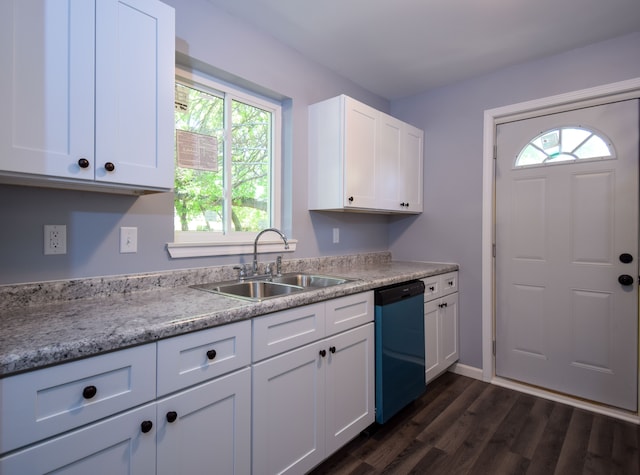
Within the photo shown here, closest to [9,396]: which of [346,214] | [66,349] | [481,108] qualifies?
[66,349]

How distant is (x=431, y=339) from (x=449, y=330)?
35 cm

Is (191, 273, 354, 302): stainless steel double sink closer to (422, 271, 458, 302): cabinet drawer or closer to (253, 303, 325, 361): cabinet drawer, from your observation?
(253, 303, 325, 361): cabinet drawer

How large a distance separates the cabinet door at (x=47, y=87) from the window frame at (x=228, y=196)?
70cm

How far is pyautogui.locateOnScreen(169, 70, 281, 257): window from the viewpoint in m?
1.93

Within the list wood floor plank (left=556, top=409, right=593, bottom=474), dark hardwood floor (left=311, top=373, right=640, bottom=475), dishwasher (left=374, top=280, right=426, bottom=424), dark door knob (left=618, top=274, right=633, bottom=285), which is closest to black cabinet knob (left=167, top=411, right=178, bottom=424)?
dark hardwood floor (left=311, top=373, right=640, bottom=475)

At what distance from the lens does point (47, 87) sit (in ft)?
3.59

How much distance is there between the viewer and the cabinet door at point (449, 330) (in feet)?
8.85

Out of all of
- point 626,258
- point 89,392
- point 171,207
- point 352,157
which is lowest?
point 89,392

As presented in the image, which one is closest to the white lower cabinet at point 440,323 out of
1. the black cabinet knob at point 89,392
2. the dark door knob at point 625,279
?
the dark door knob at point 625,279

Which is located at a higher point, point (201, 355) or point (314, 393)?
point (201, 355)

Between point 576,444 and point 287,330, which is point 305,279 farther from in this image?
point 576,444

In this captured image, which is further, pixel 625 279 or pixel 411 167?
pixel 411 167

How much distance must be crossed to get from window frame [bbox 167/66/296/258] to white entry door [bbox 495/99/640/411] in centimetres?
176

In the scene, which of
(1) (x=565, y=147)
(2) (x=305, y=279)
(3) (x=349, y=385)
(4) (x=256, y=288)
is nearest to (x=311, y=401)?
(3) (x=349, y=385)
